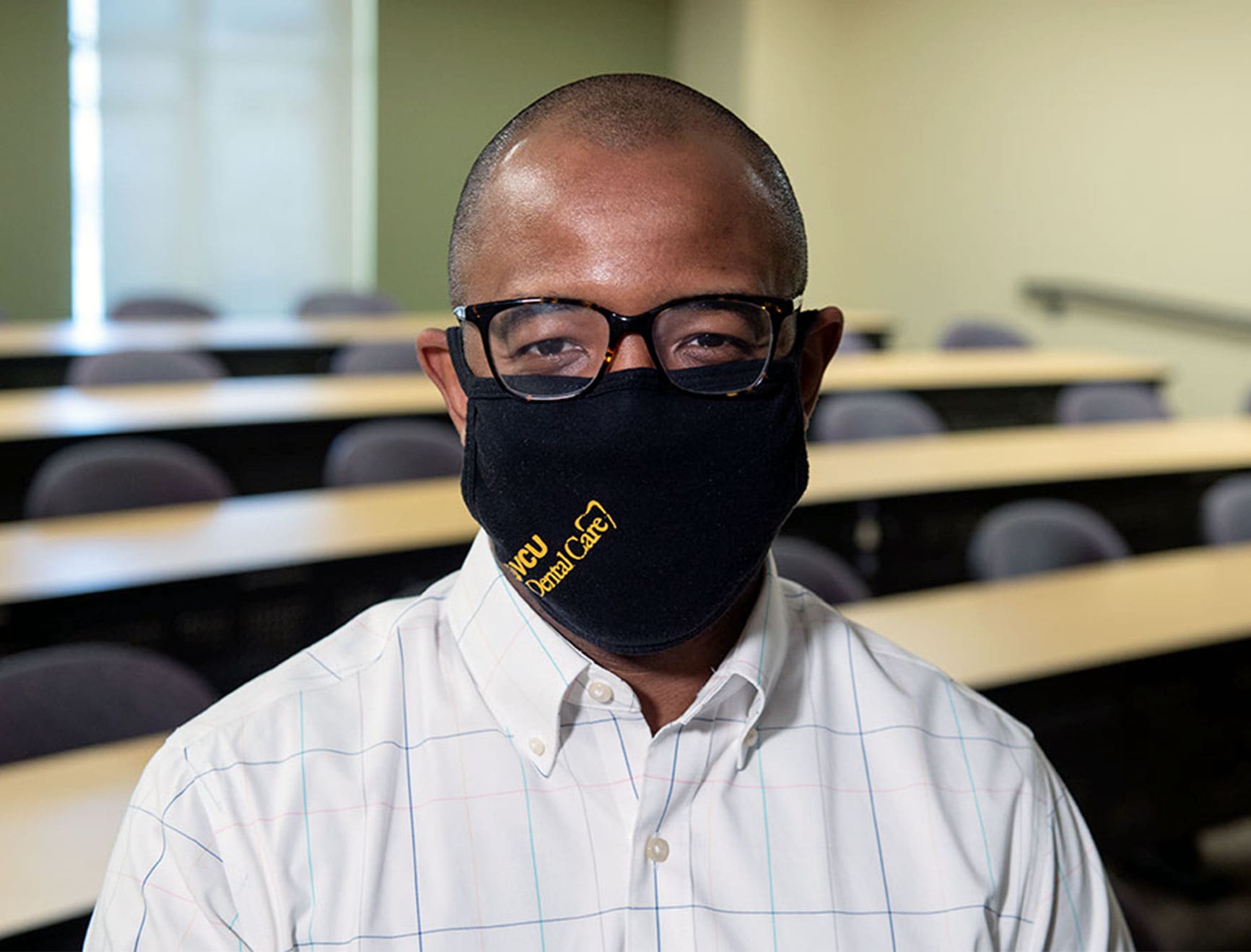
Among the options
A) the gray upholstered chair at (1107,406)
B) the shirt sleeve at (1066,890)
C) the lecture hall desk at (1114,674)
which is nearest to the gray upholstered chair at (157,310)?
the gray upholstered chair at (1107,406)

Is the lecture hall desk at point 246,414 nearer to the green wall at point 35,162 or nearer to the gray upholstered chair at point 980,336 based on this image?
the gray upholstered chair at point 980,336

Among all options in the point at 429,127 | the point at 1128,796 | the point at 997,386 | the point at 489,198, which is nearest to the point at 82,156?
the point at 429,127

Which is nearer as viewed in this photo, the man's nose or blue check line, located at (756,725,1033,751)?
the man's nose

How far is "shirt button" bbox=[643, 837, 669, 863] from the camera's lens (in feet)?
3.10

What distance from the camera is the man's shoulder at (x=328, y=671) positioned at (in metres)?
0.95

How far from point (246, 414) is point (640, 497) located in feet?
12.3

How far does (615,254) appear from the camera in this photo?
882 mm

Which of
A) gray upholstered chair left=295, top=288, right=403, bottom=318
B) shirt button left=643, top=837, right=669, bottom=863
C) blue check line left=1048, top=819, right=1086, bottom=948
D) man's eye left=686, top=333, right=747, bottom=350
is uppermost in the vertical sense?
man's eye left=686, top=333, right=747, bottom=350

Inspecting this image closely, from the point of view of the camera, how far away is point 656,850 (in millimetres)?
945

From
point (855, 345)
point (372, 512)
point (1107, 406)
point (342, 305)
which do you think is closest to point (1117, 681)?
point (372, 512)

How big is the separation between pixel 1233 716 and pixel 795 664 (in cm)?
204

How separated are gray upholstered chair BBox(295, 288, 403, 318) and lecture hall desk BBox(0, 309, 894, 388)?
21.0 inches

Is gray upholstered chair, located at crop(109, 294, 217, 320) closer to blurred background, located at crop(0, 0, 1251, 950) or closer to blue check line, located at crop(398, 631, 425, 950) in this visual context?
blurred background, located at crop(0, 0, 1251, 950)

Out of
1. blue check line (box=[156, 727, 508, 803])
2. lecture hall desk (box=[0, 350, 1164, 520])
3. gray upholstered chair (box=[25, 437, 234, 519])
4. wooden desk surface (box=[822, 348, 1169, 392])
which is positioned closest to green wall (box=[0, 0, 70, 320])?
lecture hall desk (box=[0, 350, 1164, 520])
